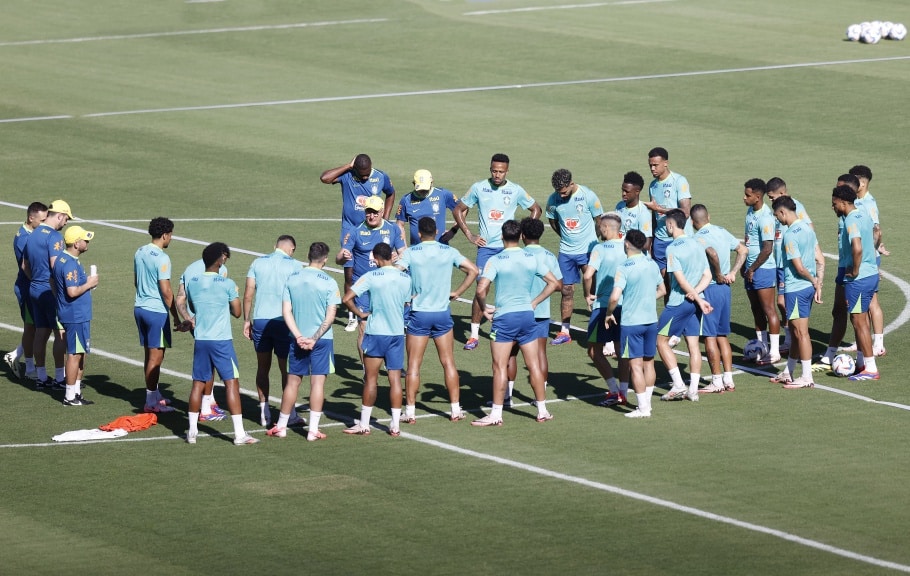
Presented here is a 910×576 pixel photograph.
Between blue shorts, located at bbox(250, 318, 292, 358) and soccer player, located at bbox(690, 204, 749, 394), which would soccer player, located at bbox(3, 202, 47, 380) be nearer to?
blue shorts, located at bbox(250, 318, 292, 358)

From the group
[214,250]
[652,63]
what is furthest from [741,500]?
[652,63]

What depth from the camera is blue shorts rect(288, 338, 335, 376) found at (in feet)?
59.6

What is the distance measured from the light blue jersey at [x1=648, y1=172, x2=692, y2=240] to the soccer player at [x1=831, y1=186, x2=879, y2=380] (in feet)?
10.2

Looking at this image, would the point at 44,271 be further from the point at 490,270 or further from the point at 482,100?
the point at 482,100

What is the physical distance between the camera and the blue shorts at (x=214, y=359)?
18156 millimetres

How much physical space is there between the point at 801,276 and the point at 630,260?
2.80 meters

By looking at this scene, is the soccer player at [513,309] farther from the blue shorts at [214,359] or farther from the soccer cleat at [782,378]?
the soccer cleat at [782,378]

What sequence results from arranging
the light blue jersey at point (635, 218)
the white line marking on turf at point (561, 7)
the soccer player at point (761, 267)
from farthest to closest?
the white line marking on turf at point (561, 7) < the light blue jersey at point (635, 218) < the soccer player at point (761, 267)

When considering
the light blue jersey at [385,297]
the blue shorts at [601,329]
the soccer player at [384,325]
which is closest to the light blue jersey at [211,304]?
the soccer player at [384,325]

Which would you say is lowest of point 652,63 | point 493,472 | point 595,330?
point 493,472

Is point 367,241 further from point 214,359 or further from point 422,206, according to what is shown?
point 214,359

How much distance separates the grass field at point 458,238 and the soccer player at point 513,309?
497 millimetres

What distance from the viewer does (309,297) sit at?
18094mm

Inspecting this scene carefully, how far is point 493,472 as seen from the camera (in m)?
17.0
